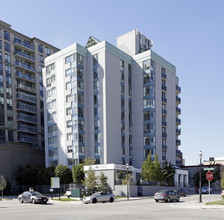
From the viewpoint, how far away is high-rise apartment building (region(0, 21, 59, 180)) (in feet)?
255

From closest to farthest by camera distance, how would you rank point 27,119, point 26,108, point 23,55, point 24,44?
point 27,119
point 26,108
point 23,55
point 24,44

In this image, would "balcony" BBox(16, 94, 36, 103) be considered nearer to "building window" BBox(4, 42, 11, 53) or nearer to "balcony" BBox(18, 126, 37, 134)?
"balcony" BBox(18, 126, 37, 134)

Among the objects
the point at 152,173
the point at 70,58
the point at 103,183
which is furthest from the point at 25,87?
the point at 152,173

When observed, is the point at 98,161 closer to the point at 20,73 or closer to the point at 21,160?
the point at 21,160

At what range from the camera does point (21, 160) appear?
76000 millimetres

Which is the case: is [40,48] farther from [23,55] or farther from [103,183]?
[103,183]

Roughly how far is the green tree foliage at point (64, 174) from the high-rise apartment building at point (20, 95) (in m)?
16.7

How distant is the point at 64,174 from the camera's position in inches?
2457

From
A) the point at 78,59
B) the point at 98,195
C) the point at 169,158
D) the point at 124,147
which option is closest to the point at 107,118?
the point at 124,147

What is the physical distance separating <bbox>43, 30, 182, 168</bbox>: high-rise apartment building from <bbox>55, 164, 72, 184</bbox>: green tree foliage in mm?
3800

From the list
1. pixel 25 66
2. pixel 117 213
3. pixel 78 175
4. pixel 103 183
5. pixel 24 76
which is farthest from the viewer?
pixel 25 66

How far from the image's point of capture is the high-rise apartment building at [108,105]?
221 feet

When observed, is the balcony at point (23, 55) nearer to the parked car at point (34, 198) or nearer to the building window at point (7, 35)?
the building window at point (7, 35)

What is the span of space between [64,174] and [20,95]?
31.1 metres
